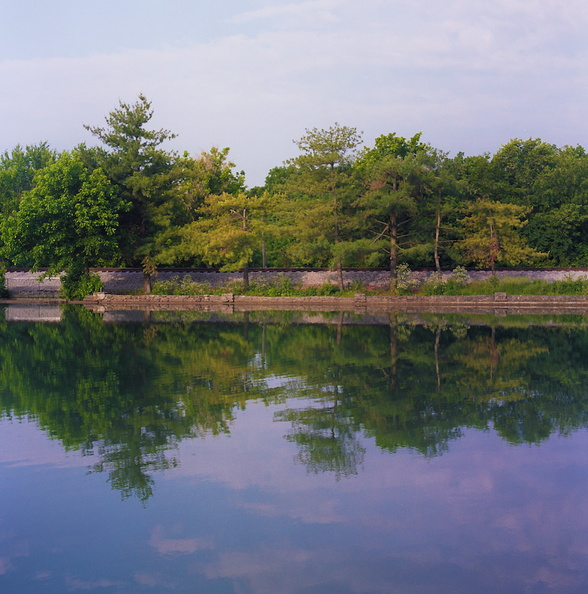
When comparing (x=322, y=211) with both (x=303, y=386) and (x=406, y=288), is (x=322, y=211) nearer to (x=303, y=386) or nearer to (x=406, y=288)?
(x=406, y=288)

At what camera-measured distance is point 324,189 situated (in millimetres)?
39906

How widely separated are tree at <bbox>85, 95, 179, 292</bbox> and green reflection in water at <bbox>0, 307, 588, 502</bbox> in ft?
61.4

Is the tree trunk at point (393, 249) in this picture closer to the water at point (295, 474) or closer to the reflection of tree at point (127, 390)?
the reflection of tree at point (127, 390)

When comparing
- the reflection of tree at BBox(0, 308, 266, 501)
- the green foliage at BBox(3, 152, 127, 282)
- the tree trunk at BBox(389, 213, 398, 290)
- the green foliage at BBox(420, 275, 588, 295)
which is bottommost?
the reflection of tree at BBox(0, 308, 266, 501)

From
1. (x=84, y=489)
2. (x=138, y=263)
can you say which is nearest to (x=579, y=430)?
(x=84, y=489)

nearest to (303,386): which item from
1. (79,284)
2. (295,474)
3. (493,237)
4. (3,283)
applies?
(295,474)

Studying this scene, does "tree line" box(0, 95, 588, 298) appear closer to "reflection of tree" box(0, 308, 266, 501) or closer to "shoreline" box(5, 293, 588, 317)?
"shoreline" box(5, 293, 588, 317)

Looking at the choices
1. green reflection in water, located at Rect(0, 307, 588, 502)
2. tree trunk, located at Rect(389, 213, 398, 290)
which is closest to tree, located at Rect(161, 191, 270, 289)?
tree trunk, located at Rect(389, 213, 398, 290)

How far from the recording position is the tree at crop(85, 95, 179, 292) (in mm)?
43219

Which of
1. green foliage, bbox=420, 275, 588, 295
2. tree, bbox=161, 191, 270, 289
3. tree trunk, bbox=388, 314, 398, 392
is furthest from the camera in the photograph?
tree, bbox=161, 191, 270, 289

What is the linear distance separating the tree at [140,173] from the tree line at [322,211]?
8 cm

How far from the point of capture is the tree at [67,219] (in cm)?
4144

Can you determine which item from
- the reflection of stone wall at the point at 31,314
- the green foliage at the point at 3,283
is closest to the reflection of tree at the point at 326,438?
the reflection of stone wall at the point at 31,314

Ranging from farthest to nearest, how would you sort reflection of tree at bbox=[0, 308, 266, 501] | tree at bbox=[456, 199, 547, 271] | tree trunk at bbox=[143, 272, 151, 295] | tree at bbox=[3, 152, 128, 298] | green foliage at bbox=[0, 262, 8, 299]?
green foliage at bbox=[0, 262, 8, 299], tree trunk at bbox=[143, 272, 151, 295], tree at bbox=[3, 152, 128, 298], tree at bbox=[456, 199, 547, 271], reflection of tree at bbox=[0, 308, 266, 501]
